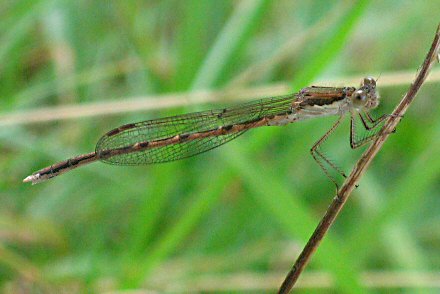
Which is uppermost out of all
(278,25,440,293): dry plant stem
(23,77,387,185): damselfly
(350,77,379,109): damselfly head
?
(23,77,387,185): damselfly

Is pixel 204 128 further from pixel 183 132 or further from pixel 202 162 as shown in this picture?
pixel 202 162

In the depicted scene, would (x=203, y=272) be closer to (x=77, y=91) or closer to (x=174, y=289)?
(x=174, y=289)

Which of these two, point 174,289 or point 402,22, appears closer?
point 174,289

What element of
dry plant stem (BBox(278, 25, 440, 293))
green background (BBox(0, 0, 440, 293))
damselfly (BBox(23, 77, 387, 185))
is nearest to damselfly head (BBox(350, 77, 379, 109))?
damselfly (BBox(23, 77, 387, 185))

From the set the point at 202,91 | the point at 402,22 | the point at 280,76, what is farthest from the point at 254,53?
the point at 202,91

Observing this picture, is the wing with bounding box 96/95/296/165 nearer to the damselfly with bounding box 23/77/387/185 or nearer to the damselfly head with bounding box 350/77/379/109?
the damselfly with bounding box 23/77/387/185

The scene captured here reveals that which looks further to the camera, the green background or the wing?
the green background
